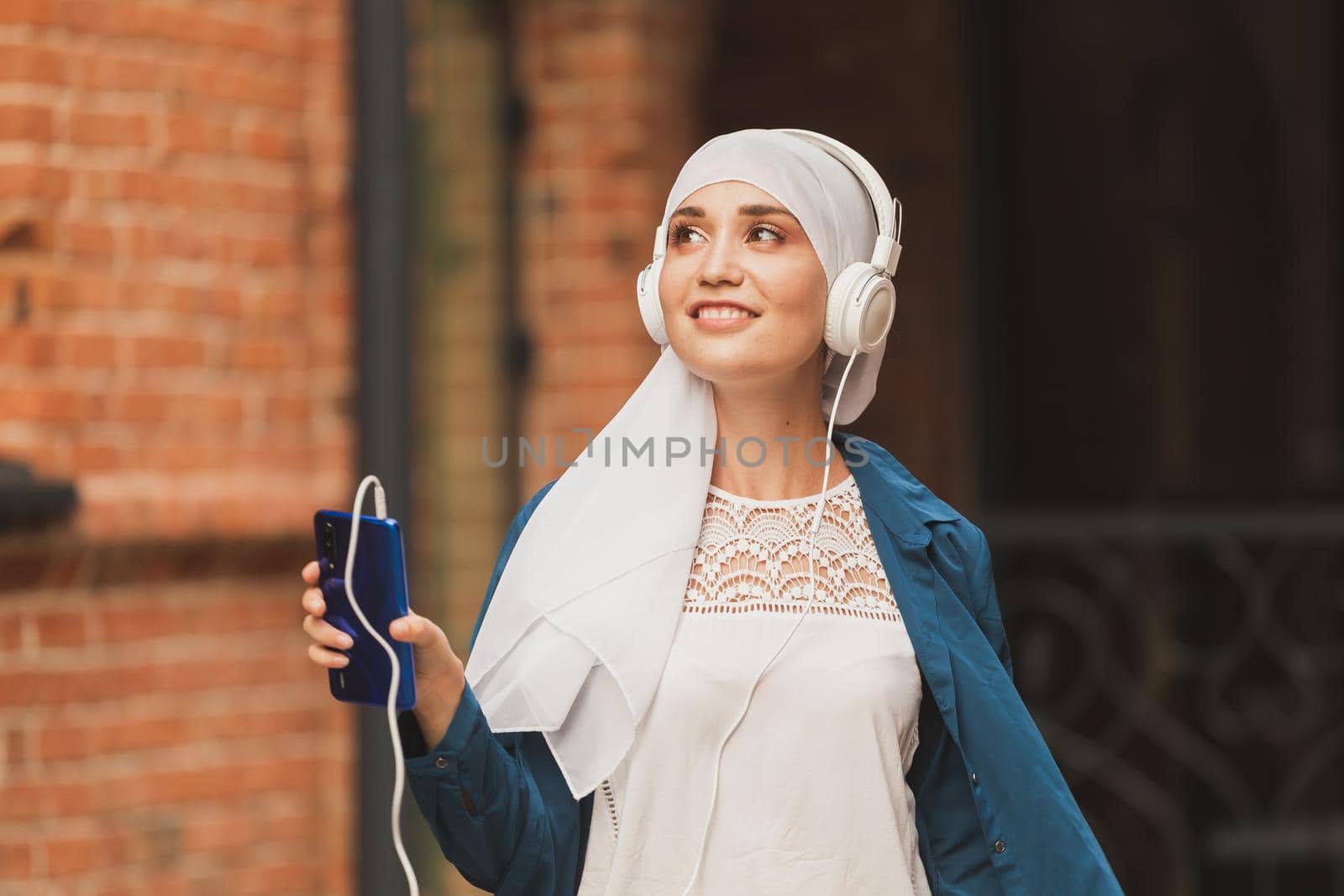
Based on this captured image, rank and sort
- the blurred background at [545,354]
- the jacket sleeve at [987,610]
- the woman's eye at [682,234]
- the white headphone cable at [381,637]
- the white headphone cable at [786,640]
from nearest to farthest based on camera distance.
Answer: the white headphone cable at [381,637], the white headphone cable at [786,640], the woman's eye at [682,234], the jacket sleeve at [987,610], the blurred background at [545,354]

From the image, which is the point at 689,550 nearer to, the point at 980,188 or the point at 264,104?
the point at 264,104

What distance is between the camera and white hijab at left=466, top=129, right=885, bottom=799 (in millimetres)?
2027

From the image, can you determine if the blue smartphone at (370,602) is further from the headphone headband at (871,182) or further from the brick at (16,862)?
the brick at (16,862)

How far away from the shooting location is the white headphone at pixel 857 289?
2.08 m

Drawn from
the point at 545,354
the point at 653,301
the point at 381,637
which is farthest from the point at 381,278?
the point at 381,637

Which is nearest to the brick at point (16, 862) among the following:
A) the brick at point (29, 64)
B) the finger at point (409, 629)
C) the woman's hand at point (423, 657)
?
the brick at point (29, 64)

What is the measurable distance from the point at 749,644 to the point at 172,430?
2.37m

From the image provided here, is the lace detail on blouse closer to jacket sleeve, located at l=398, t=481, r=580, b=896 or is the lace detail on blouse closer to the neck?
the neck

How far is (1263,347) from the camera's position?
6480mm

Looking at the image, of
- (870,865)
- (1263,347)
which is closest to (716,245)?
(870,865)

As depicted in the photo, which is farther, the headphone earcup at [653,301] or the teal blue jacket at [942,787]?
the headphone earcup at [653,301]

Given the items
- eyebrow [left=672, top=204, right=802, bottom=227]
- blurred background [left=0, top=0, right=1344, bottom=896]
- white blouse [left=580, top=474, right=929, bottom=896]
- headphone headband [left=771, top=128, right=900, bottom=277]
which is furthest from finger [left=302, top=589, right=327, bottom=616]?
blurred background [left=0, top=0, right=1344, bottom=896]

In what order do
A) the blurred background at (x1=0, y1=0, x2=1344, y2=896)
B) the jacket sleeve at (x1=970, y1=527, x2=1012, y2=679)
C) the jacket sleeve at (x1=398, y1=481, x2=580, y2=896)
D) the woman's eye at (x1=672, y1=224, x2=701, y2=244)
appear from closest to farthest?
the jacket sleeve at (x1=398, y1=481, x2=580, y2=896)
the woman's eye at (x1=672, y1=224, x2=701, y2=244)
the jacket sleeve at (x1=970, y1=527, x2=1012, y2=679)
the blurred background at (x1=0, y1=0, x2=1344, y2=896)

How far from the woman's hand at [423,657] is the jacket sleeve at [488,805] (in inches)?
0.6
